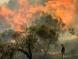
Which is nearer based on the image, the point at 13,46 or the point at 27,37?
the point at 13,46

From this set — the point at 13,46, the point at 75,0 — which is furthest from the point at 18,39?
the point at 75,0

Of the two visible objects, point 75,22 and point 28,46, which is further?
point 75,22

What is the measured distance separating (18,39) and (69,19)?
131 metres

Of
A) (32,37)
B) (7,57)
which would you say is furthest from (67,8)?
(7,57)

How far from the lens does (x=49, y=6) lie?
18850cm

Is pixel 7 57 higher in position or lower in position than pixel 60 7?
lower

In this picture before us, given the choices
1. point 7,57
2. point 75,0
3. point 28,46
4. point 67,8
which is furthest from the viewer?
point 67,8

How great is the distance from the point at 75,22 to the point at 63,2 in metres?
18.0

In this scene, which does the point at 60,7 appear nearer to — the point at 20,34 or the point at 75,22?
the point at 75,22

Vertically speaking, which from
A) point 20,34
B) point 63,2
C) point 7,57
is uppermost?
point 63,2

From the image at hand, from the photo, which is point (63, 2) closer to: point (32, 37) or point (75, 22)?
point (75, 22)

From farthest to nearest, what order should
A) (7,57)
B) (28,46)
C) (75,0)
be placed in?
(75,0), (28,46), (7,57)

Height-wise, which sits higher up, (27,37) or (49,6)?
(49,6)

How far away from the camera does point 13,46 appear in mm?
52719
